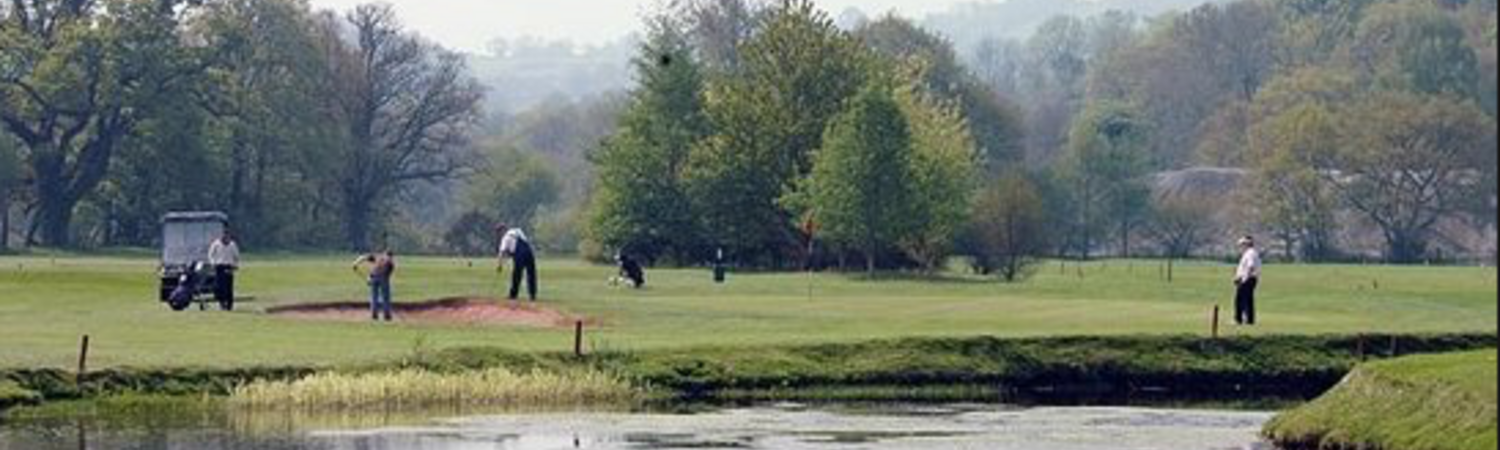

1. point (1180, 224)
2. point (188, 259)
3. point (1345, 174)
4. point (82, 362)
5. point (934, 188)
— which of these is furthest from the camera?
point (1180, 224)

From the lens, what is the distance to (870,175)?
98.1 meters

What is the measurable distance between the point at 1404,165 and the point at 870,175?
5928 centimetres

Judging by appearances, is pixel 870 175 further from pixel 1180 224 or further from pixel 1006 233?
pixel 1180 224

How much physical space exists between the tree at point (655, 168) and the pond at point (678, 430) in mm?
66489

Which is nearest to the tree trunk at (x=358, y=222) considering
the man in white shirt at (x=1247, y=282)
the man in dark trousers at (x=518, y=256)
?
the man in dark trousers at (x=518, y=256)

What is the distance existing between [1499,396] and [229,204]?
12835 centimetres

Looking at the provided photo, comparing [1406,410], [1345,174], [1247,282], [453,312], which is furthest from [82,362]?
[1345,174]

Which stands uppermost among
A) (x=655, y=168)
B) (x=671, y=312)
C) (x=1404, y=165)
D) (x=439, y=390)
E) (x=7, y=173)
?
(x=1404, y=165)

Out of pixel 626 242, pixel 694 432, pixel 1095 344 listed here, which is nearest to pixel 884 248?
pixel 626 242

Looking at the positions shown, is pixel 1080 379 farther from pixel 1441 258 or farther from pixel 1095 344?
pixel 1441 258

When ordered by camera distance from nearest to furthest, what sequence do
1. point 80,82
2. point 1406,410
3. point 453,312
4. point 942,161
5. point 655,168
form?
point 1406,410
point 453,312
point 942,161
point 655,168
point 80,82

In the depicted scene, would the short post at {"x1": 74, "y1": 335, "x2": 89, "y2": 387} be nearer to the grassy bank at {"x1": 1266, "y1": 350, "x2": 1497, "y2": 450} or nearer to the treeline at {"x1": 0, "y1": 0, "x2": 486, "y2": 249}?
the grassy bank at {"x1": 1266, "y1": 350, "x2": 1497, "y2": 450}

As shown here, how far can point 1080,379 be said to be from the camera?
50969 mm

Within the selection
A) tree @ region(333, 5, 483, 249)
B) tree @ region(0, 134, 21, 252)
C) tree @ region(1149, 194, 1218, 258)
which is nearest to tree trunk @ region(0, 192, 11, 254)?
tree @ region(0, 134, 21, 252)
